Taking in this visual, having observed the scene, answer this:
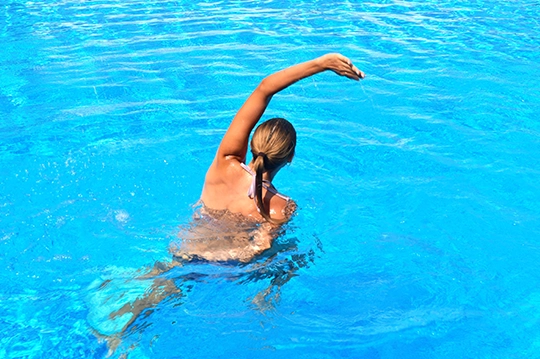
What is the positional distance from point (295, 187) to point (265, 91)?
87.3 inches

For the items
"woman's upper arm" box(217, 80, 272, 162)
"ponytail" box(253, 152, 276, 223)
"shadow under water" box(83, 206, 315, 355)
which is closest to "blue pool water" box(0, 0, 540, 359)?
"shadow under water" box(83, 206, 315, 355)

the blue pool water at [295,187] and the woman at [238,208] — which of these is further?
the blue pool water at [295,187]

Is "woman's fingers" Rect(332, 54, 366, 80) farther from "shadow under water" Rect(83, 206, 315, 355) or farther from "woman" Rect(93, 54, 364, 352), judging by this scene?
"shadow under water" Rect(83, 206, 315, 355)

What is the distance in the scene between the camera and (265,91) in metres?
3.48

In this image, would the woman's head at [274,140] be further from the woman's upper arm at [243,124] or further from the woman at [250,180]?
the woman's upper arm at [243,124]

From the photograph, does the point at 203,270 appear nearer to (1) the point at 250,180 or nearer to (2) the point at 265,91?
(1) the point at 250,180

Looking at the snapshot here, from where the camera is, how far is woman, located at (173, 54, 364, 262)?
134 inches

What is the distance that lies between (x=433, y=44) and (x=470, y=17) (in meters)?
1.92

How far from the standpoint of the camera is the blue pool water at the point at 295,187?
12.8ft

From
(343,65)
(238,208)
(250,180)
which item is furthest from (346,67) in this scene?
(238,208)

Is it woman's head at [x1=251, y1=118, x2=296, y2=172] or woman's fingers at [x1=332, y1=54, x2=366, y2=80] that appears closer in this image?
woman's fingers at [x1=332, y1=54, x2=366, y2=80]

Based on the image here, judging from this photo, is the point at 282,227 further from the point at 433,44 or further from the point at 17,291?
the point at 433,44

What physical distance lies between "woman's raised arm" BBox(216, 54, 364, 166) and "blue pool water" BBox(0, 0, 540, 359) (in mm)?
858

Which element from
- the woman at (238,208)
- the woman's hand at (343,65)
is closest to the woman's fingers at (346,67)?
the woman's hand at (343,65)
